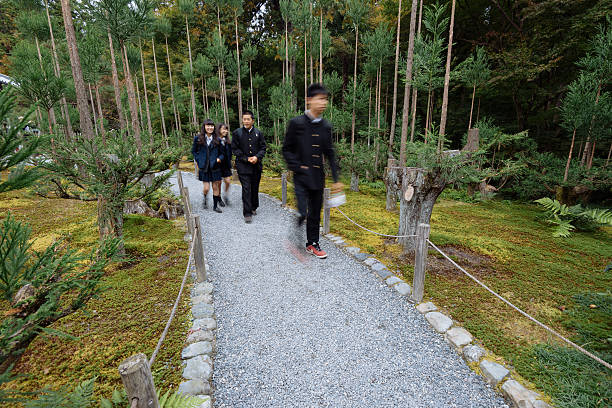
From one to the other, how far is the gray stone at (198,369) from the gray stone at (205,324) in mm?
Result: 428

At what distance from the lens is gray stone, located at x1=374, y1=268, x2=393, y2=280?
3936 mm

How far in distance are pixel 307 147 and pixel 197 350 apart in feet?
8.66

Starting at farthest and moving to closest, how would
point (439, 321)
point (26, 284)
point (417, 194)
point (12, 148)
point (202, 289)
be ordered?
point (417, 194) → point (202, 289) → point (439, 321) → point (26, 284) → point (12, 148)

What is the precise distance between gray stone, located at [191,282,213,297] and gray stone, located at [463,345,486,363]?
2.91m

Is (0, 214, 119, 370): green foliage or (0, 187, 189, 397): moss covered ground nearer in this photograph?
(0, 214, 119, 370): green foliage

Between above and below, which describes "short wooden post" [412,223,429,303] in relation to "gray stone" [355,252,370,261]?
above

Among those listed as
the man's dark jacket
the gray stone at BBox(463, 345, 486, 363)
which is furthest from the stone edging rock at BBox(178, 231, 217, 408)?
the man's dark jacket

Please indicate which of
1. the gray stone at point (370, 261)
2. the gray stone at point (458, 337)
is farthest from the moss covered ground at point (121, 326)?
the gray stone at point (370, 261)

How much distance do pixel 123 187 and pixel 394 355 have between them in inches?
161

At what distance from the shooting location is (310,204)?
13.0 feet

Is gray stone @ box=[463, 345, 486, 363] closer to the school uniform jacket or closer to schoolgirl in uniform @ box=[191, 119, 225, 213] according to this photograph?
the school uniform jacket

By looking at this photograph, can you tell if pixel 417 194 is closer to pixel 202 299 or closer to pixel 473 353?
pixel 473 353

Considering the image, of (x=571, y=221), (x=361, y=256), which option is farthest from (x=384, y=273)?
(x=571, y=221)

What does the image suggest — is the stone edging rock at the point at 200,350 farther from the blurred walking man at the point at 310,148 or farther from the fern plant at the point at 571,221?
the fern plant at the point at 571,221
